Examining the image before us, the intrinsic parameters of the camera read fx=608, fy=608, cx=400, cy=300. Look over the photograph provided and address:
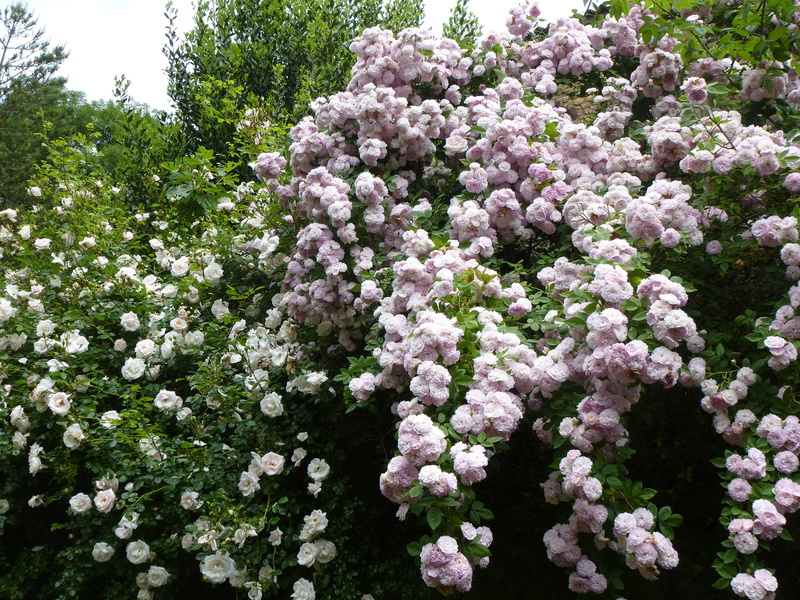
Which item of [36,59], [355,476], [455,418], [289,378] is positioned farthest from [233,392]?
[36,59]

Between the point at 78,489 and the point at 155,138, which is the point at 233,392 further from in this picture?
the point at 155,138

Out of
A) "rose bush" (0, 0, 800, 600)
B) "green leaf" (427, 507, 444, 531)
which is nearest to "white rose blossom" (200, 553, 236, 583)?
"rose bush" (0, 0, 800, 600)

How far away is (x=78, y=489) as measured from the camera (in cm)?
311

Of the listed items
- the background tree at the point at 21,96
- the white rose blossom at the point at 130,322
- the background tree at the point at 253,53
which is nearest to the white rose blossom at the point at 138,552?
the white rose blossom at the point at 130,322

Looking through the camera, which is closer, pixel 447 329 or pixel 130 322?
pixel 447 329

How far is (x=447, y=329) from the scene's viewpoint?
2064 mm

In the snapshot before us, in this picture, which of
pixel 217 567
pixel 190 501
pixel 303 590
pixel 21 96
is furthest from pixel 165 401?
pixel 21 96

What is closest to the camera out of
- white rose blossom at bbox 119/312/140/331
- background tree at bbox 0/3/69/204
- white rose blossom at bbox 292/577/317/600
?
white rose blossom at bbox 292/577/317/600

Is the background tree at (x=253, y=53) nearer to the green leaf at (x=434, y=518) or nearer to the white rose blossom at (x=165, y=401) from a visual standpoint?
the white rose blossom at (x=165, y=401)

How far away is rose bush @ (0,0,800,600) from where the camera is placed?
6.31ft

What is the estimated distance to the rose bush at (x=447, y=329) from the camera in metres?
1.92

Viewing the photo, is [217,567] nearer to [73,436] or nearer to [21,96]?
[73,436]

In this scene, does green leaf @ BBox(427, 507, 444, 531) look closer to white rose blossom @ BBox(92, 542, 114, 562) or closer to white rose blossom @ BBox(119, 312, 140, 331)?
white rose blossom @ BBox(92, 542, 114, 562)

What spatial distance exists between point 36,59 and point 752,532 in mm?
15984
